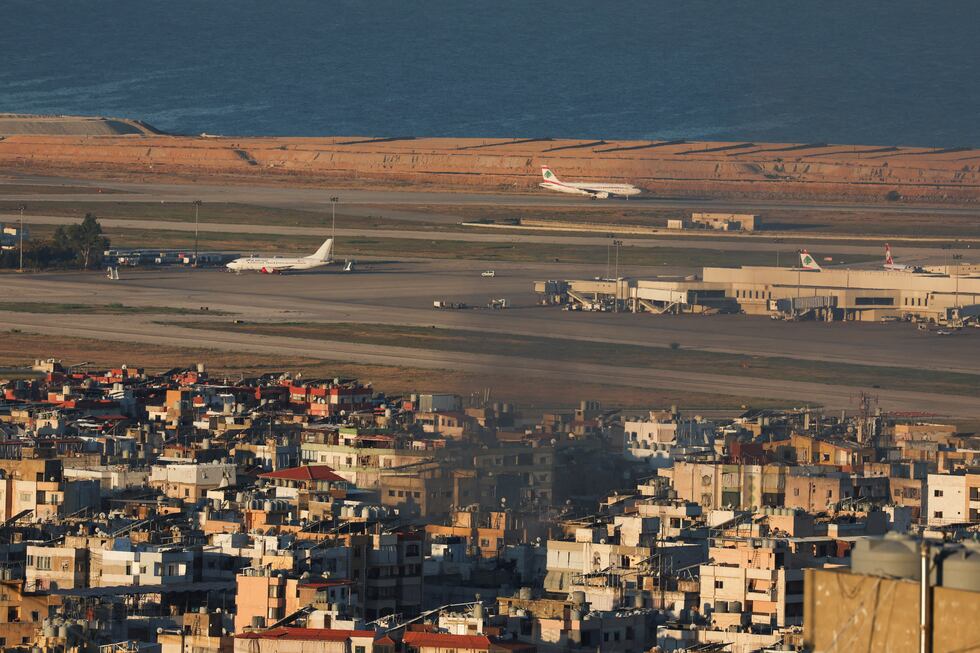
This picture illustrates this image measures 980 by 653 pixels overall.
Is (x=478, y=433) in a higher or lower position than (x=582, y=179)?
lower

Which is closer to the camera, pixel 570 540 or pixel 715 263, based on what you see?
pixel 570 540

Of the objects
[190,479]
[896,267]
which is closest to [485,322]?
→ [896,267]

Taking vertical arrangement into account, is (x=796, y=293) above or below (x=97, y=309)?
above

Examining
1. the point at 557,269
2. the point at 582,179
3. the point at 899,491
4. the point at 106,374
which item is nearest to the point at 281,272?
A: the point at 557,269

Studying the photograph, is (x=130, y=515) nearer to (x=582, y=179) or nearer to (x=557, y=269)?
(x=557, y=269)

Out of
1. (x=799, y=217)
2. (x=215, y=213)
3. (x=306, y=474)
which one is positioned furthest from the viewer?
(x=215, y=213)

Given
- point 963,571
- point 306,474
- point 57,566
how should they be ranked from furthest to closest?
1. point 306,474
2. point 57,566
3. point 963,571

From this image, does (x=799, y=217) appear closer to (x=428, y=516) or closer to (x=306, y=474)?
(x=306, y=474)
